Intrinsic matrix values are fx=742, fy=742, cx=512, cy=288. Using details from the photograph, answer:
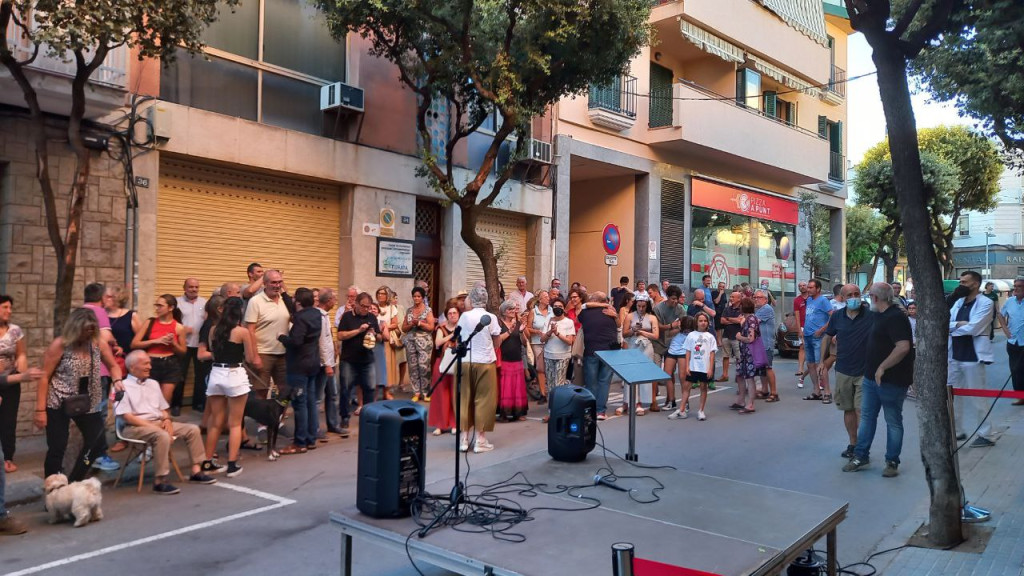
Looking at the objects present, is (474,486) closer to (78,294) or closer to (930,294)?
(930,294)

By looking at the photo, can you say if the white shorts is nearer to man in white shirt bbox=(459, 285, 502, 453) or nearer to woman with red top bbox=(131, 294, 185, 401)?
woman with red top bbox=(131, 294, 185, 401)

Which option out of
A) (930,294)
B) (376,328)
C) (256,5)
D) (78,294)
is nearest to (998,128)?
(930,294)

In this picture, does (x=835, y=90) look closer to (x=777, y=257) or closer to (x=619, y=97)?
(x=777, y=257)

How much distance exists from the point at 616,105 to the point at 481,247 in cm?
787

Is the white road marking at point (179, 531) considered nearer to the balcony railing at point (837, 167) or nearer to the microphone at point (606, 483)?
the microphone at point (606, 483)

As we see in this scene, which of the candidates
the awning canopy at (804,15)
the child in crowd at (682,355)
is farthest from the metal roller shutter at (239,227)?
the awning canopy at (804,15)

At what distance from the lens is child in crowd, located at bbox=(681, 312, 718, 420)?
1068 cm

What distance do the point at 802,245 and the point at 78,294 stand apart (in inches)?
918

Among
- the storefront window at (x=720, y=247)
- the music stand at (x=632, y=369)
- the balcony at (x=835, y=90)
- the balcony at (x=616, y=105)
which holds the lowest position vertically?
the music stand at (x=632, y=369)

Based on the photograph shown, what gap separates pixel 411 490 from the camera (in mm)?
4781

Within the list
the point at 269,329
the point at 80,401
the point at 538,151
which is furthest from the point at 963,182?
the point at 80,401

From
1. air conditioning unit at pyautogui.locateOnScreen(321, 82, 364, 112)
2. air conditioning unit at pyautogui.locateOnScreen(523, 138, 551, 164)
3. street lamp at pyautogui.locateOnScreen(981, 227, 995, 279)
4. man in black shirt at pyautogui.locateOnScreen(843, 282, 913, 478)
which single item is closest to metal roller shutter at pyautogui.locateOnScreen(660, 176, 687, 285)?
air conditioning unit at pyautogui.locateOnScreen(523, 138, 551, 164)

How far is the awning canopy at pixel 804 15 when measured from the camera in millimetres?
22281

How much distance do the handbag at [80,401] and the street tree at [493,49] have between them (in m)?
6.84
